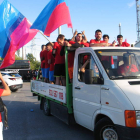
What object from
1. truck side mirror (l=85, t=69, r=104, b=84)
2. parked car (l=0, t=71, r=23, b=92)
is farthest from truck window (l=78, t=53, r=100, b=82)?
A: parked car (l=0, t=71, r=23, b=92)

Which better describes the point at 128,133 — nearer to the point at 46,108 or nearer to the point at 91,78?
the point at 91,78

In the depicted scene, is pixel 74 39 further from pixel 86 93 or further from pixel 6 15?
pixel 6 15


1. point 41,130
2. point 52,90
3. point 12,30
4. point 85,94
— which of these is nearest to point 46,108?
point 52,90

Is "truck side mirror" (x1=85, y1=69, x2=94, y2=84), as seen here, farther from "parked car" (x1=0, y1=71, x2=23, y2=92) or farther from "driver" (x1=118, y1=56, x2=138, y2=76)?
"parked car" (x1=0, y1=71, x2=23, y2=92)

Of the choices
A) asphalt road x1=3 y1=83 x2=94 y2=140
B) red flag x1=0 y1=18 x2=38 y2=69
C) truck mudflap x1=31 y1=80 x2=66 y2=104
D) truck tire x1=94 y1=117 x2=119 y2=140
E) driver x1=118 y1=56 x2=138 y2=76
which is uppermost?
red flag x1=0 y1=18 x2=38 y2=69

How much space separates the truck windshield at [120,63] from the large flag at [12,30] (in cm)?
381

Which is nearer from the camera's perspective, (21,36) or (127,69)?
(127,69)

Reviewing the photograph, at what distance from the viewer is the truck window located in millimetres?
4262

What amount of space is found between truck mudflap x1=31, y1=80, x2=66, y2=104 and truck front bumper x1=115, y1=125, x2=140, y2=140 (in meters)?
2.17

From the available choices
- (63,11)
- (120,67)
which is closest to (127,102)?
(120,67)

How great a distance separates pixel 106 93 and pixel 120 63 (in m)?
0.75

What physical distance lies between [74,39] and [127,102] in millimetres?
3132

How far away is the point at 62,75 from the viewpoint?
5770mm

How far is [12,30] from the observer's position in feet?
25.1
